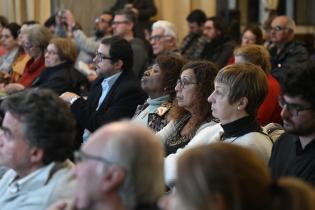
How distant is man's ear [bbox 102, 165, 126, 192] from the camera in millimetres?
2297

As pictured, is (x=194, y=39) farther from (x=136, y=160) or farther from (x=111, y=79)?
(x=136, y=160)

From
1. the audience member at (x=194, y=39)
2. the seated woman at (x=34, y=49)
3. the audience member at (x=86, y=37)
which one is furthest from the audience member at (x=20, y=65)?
the audience member at (x=194, y=39)

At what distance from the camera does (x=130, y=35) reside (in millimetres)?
7520

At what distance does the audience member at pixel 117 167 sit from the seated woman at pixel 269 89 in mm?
2541

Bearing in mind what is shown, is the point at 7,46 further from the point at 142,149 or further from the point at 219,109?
the point at 142,149

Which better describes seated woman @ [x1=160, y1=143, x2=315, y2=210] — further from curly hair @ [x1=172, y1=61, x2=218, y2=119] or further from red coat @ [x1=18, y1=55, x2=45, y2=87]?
red coat @ [x1=18, y1=55, x2=45, y2=87]

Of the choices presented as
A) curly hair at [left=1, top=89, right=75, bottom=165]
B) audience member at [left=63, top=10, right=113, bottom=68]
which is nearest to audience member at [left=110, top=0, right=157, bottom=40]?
audience member at [left=63, top=10, right=113, bottom=68]

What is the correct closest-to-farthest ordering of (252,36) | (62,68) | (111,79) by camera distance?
(111,79) → (62,68) → (252,36)

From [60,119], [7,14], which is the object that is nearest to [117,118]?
[60,119]

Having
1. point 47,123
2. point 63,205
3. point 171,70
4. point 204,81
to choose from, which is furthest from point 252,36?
point 63,205

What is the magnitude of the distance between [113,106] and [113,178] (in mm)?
2705

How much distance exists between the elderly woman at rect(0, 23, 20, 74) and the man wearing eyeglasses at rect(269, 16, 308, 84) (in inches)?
98.6

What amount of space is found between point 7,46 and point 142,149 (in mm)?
5877

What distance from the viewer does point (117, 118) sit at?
4918 mm
